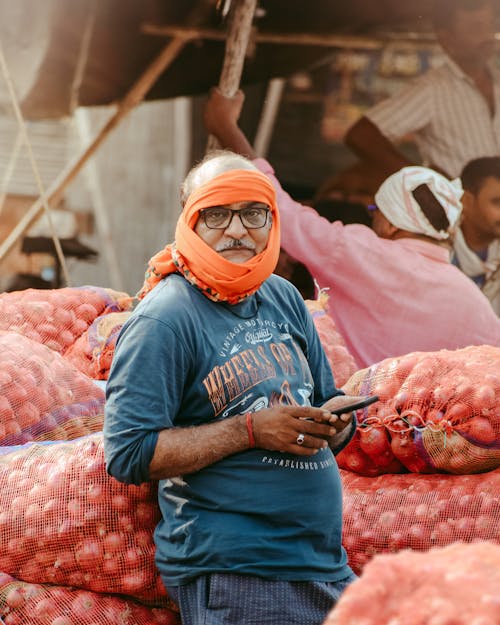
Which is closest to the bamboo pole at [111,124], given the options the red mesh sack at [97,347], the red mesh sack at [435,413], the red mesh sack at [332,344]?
the red mesh sack at [97,347]

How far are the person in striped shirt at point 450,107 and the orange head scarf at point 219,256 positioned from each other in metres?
3.24

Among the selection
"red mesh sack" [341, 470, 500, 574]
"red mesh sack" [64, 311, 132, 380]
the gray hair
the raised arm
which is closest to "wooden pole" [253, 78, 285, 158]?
the raised arm

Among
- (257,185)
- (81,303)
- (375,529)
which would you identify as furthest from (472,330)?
(257,185)

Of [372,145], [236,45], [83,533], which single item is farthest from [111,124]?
[83,533]

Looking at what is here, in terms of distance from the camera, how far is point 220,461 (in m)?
2.21

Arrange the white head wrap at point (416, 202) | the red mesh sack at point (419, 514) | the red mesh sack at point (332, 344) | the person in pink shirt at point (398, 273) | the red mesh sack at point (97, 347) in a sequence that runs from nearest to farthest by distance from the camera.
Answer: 1. the red mesh sack at point (419, 514)
2. the red mesh sack at point (97, 347)
3. the red mesh sack at point (332, 344)
4. the person in pink shirt at point (398, 273)
5. the white head wrap at point (416, 202)

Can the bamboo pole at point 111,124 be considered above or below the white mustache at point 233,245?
below

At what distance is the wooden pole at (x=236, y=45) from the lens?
4754 mm

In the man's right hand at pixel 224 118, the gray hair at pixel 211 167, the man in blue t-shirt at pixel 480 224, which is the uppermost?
the gray hair at pixel 211 167

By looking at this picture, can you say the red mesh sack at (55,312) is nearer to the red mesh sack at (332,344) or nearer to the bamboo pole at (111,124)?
the red mesh sack at (332,344)

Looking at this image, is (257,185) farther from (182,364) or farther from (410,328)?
(410,328)

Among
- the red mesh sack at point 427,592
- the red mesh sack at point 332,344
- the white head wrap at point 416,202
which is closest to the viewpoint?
the red mesh sack at point 427,592

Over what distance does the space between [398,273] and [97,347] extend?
4.48 ft

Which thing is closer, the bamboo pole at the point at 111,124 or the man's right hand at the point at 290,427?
the man's right hand at the point at 290,427
